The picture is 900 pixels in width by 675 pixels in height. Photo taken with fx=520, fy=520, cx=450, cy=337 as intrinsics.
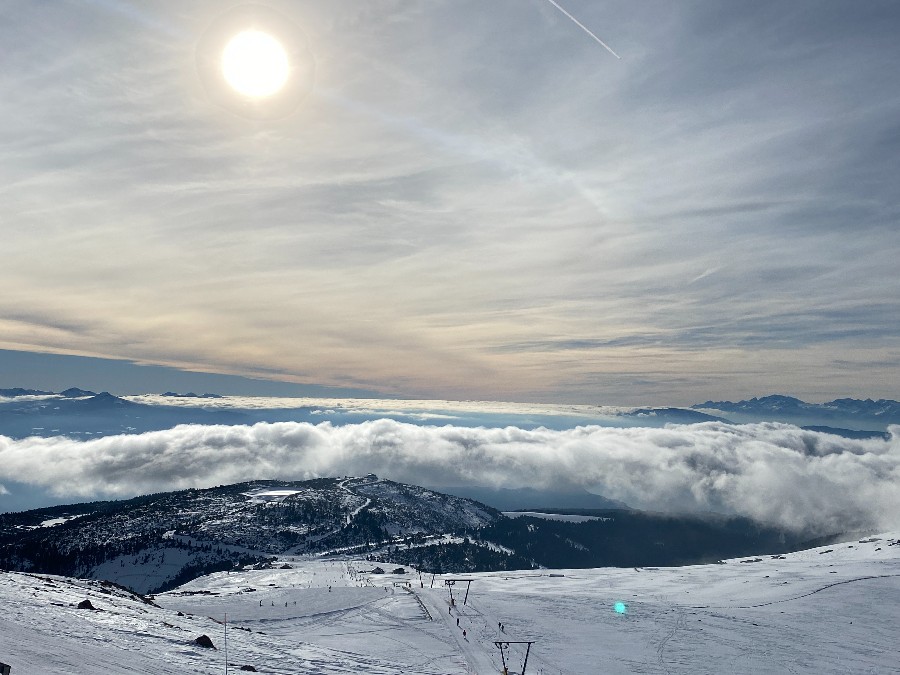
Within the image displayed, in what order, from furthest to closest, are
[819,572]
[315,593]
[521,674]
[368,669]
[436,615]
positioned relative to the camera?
[819,572], [315,593], [436,615], [521,674], [368,669]

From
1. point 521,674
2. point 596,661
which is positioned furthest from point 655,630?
point 521,674

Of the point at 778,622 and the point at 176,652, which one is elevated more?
the point at 176,652

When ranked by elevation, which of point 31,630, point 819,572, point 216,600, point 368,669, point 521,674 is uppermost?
point 31,630

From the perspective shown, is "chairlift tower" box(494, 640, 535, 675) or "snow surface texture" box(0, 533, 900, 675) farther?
"chairlift tower" box(494, 640, 535, 675)

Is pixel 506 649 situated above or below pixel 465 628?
above

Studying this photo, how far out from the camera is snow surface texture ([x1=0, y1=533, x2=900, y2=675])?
31.0m

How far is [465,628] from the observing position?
2330 inches

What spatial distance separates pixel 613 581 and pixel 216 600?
256 ft

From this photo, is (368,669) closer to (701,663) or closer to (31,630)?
(31,630)

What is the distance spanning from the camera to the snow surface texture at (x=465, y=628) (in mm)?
31016

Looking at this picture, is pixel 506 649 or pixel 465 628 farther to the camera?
pixel 465 628

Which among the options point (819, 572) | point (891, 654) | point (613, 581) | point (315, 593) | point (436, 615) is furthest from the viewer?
point (819, 572)

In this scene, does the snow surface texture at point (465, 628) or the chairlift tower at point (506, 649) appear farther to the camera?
the chairlift tower at point (506, 649)

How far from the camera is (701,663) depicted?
5209cm
